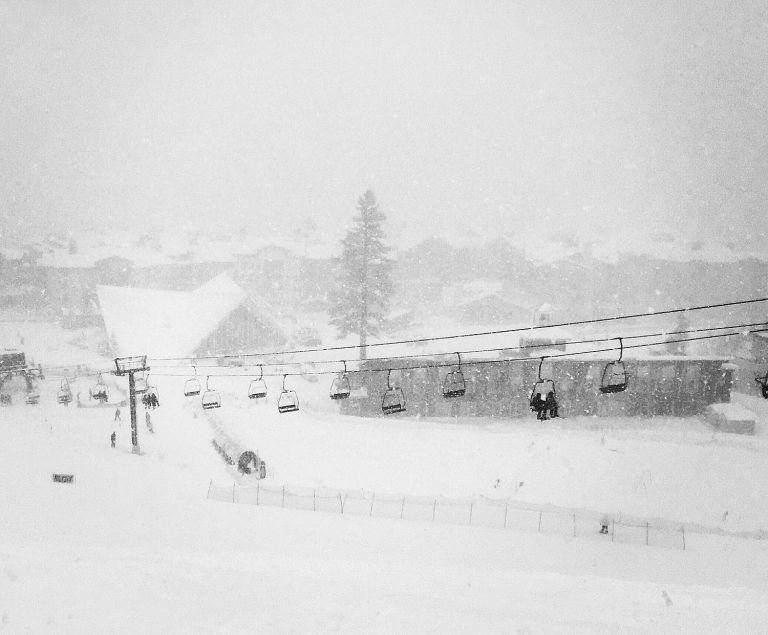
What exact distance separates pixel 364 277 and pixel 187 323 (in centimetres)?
1948

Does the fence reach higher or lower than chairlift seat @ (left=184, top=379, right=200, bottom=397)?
lower

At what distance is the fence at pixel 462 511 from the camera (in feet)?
61.3

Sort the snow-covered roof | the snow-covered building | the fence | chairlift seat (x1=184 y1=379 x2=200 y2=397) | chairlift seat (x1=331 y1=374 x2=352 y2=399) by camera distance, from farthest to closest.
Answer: the snow-covered building, the snow-covered roof, the fence, chairlift seat (x1=184 y1=379 x2=200 y2=397), chairlift seat (x1=331 y1=374 x2=352 y2=399)

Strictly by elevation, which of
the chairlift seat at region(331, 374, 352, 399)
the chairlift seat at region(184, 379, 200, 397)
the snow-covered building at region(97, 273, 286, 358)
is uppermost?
the snow-covered building at region(97, 273, 286, 358)

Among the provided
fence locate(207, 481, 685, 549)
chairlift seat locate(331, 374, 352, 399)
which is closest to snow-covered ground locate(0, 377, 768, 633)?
fence locate(207, 481, 685, 549)

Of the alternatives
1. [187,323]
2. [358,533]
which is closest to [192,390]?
[358,533]

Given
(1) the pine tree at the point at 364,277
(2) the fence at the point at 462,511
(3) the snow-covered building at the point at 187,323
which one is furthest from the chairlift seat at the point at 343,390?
(3) the snow-covered building at the point at 187,323

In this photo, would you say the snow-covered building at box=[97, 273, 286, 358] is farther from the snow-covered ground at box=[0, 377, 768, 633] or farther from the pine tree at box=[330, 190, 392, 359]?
the pine tree at box=[330, 190, 392, 359]

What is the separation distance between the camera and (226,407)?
3142 centimetres

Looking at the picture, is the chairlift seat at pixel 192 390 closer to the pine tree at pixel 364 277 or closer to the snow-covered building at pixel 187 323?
the pine tree at pixel 364 277

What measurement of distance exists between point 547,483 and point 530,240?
219ft

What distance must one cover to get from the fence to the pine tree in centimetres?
1760

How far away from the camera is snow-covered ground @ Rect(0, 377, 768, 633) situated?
355 inches

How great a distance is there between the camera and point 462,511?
20016mm
